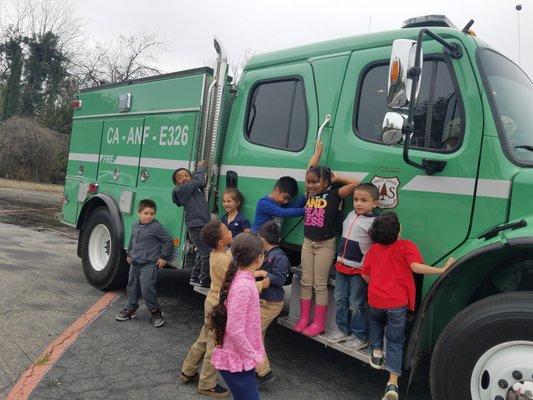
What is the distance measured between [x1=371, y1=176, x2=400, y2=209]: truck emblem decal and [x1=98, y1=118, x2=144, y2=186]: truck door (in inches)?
124

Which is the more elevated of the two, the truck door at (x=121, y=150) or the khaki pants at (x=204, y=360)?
the truck door at (x=121, y=150)

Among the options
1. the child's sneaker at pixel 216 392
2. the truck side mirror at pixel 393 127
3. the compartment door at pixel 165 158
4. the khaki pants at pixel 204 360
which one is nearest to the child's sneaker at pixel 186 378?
the khaki pants at pixel 204 360

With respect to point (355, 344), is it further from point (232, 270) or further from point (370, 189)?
point (232, 270)

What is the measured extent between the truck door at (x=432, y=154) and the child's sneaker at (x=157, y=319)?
2.51m

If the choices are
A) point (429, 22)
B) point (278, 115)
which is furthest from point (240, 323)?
point (429, 22)

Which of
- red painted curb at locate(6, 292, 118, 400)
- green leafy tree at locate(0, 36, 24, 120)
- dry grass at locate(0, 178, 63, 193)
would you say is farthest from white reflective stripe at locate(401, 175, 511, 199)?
green leafy tree at locate(0, 36, 24, 120)

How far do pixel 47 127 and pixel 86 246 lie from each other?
23236 mm

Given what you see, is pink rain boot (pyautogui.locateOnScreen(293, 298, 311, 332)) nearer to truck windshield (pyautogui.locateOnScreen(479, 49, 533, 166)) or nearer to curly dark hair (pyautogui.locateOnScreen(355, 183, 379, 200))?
curly dark hair (pyautogui.locateOnScreen(355, 183, 379, 200))

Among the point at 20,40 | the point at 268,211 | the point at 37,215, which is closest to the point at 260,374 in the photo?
the point at 268,211

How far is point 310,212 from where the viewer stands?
393 cm

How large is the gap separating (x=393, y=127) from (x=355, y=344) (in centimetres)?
155

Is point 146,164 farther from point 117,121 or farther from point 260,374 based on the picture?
point 260,374

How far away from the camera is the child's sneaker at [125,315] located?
5137 millimetres

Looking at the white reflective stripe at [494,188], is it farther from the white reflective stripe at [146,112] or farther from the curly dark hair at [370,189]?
the white reflective stripe at [146,112]
